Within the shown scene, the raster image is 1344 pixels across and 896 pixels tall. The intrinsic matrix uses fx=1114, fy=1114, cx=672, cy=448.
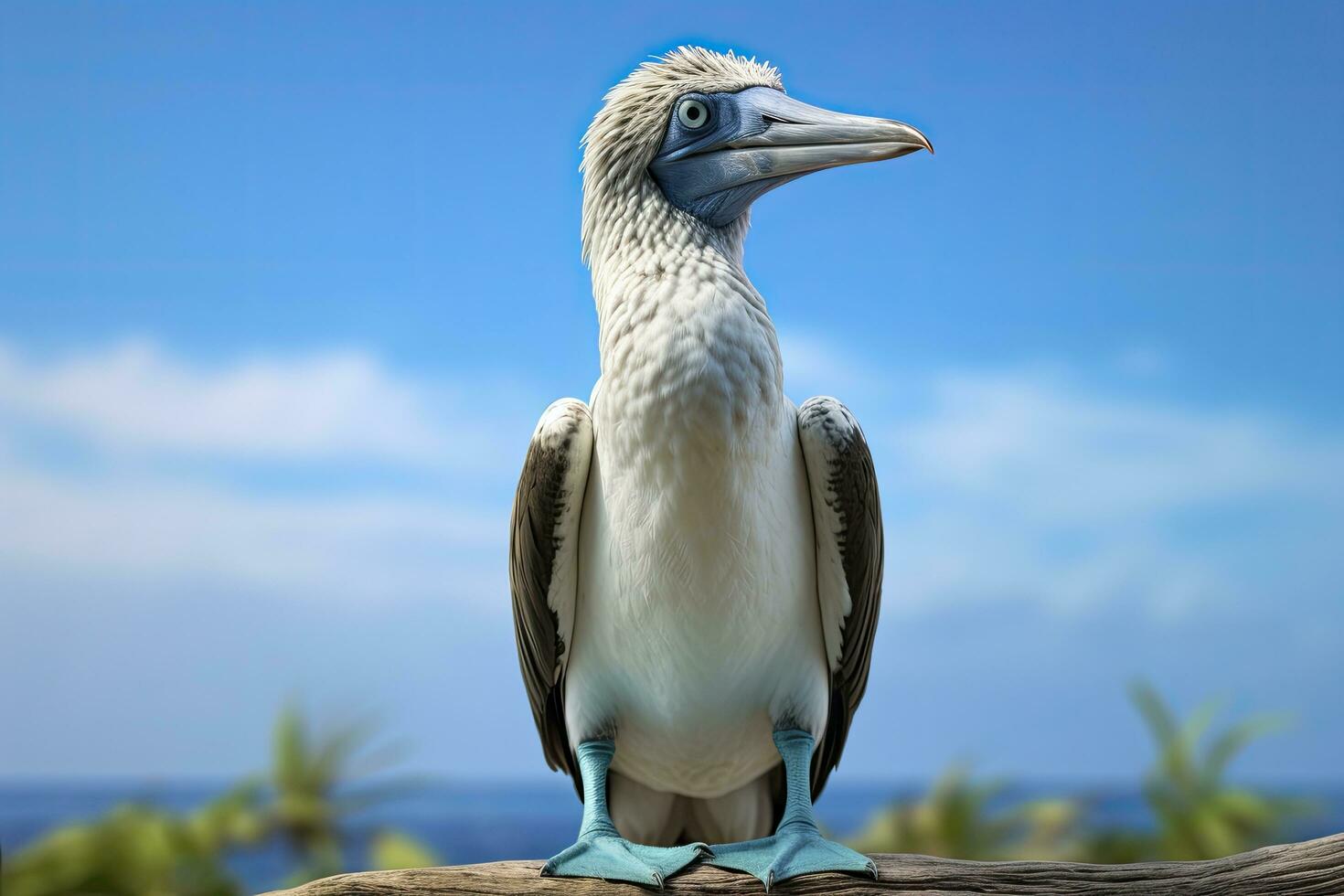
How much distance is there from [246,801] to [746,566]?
38.9 feet

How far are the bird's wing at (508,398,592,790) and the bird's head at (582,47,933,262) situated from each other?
583 millimetres

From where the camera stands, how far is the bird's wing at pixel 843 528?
10.6ft

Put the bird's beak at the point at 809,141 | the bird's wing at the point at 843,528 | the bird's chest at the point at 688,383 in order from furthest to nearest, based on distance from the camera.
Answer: the bird's wing at the point at 843,528, the bird's beak at the point at 809,141, the bird's chest at the point at 688,383

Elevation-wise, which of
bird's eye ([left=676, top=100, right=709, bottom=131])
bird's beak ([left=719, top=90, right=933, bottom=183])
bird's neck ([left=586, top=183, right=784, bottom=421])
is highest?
bird's eye ([left=676, top=100, right=709, bottom=131])

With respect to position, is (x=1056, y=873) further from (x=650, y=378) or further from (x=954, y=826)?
(x=954, y=826)

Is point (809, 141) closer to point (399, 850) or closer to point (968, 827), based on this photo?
point (399, 850)

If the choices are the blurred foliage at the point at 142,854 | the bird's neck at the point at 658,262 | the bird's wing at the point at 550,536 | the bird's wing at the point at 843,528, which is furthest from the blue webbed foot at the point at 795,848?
the blurred foliage at the point at 142,854

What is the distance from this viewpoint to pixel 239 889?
11.4 meters

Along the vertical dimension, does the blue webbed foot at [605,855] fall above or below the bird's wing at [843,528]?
below

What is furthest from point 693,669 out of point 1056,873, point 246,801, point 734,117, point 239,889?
point 246,801

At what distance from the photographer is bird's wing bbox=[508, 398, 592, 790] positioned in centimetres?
314

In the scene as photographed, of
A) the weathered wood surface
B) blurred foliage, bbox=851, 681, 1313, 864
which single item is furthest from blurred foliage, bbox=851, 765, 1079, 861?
the weathered wood surface

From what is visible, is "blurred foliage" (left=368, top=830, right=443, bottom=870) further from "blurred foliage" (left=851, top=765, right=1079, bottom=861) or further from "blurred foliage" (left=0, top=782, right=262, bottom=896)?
"blurred foliage" (left=851, top=765, right=1079, bottom=861)

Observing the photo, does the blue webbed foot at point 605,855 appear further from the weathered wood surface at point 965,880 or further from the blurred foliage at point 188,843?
the blurred foliage at point 188,843
